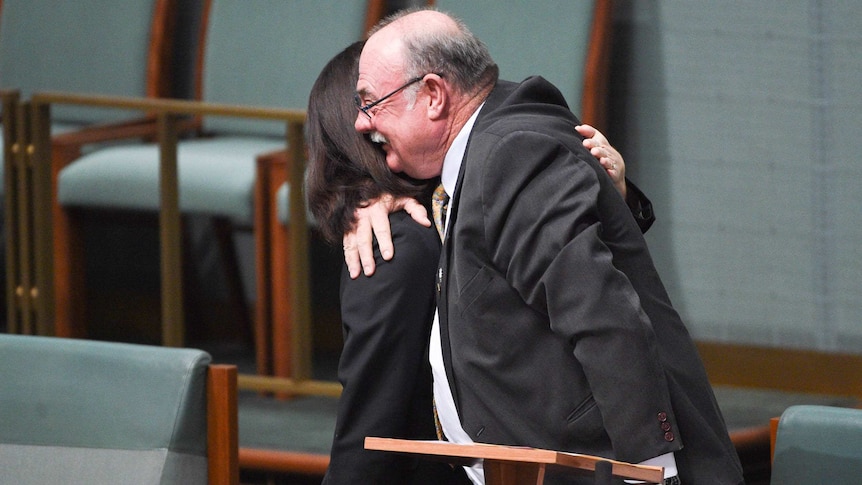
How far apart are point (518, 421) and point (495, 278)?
17 centimetres

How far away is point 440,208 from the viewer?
5.77 ft

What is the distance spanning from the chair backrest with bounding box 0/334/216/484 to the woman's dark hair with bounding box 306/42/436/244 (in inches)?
11.0

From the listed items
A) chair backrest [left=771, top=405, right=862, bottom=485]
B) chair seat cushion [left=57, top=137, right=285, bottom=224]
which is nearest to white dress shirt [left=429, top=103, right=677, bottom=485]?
chair backrest [left=771, top=405, right=862, bottom=485]

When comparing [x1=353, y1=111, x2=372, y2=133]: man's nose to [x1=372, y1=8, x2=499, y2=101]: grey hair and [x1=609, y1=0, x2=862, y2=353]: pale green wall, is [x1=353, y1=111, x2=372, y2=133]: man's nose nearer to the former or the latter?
[x1=372, y1=8, x2=499, y2=101]: grey hair

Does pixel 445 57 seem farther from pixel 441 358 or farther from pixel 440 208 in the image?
pixel 441 358

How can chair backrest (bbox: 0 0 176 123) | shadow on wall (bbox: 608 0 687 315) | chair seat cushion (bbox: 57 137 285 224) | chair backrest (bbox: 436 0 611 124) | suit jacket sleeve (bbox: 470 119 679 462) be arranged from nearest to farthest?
suit jacket sleeve (bbox: 470 119 679 462)
shadow on wall (bbox: 608 0 687 315)
chair backrest (bbox: 436 0 611 124)
chair seat cushion (bbox: 57 137 285 224)
chair backrest (bbox: 0 0 176 123)

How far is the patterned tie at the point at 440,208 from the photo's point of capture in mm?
1749

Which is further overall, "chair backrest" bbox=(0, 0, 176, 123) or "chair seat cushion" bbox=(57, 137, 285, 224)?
"chair backrest" bbox=(0, 0, 176, 123)

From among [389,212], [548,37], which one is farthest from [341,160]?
[548,37]

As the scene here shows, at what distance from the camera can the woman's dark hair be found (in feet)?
5.88

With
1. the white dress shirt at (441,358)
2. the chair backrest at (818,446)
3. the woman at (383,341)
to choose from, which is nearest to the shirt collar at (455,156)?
the white dress shirt at (441,358)

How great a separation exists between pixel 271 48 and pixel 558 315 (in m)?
2.48

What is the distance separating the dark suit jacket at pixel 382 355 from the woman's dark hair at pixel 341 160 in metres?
0.10

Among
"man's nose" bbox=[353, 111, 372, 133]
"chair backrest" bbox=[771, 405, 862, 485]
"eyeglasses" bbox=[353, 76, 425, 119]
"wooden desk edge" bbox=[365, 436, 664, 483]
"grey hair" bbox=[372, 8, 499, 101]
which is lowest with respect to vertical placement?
"chair backrest" bbox=[771, 405, 862, 485]
